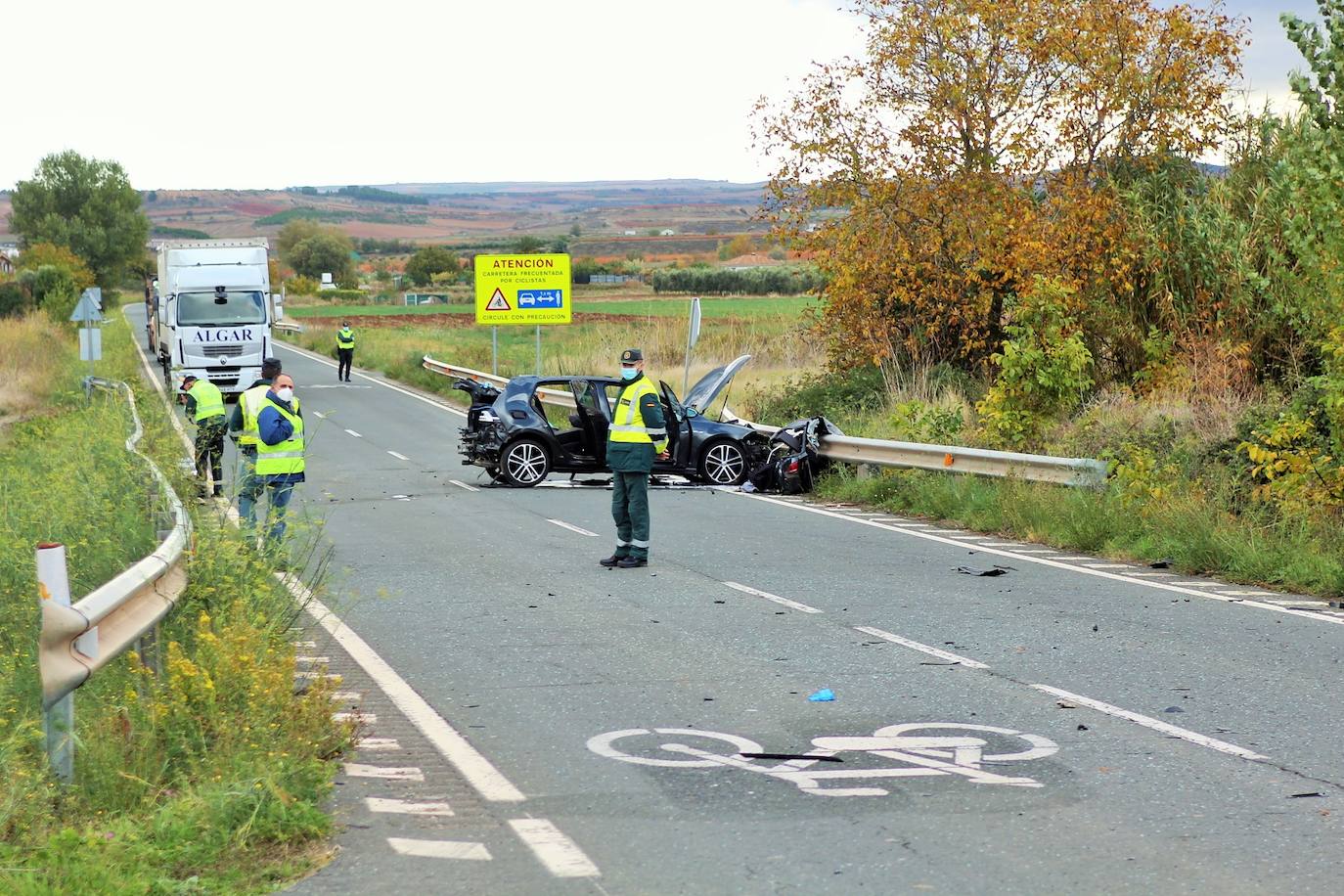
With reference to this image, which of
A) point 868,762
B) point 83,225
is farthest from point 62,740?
point 83,225

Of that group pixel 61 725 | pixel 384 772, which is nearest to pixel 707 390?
pixel 384 772

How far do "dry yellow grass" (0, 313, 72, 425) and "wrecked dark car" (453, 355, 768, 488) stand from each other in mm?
19481

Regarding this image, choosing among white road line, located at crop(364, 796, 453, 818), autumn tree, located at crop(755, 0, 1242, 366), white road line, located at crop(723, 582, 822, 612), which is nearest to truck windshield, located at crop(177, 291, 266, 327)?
autumn tree, located at crop(755, 0, 1242, 366)

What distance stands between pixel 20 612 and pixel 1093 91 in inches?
750

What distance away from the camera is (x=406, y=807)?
6.02 metres

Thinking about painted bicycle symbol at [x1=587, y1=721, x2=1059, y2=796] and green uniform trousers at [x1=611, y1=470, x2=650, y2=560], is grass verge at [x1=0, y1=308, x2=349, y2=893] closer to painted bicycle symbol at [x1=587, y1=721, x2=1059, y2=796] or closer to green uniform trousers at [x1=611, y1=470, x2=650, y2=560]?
painted bicycle symbol at [x1=587, y1=721, x2=1059, y2=796]

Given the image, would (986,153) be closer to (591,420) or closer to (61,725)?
(591,420)

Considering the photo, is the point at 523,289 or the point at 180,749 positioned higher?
the point at 523,289

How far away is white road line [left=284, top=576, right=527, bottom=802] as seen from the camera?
6.34 m

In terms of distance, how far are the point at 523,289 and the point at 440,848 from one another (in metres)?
34.7

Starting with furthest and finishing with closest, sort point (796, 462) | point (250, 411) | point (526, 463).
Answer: point (526, 463) < point (796, 462) < point (250, 411)

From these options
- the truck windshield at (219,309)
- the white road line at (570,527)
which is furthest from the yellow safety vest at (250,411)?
the truck windshield at (219,309)

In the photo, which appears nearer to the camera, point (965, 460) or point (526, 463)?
point (965, 460)

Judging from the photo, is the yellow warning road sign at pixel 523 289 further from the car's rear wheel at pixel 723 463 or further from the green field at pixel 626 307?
the green field at pixel 626 307
